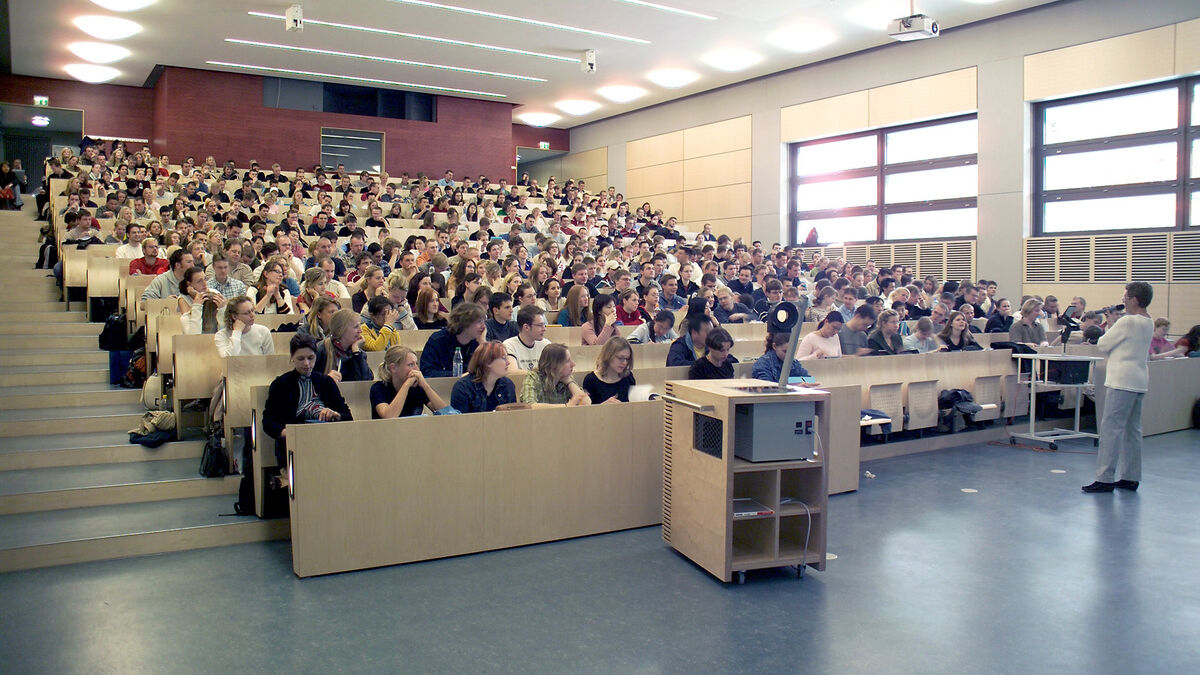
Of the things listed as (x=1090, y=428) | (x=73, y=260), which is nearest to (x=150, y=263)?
(x=73, y=260)

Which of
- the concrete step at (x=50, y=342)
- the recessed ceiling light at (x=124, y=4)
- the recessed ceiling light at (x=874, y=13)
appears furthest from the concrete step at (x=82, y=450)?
the recessed ceiling light at (x=874, y=13)

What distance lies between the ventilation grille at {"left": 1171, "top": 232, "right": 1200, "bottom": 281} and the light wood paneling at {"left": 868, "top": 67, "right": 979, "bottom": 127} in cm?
345

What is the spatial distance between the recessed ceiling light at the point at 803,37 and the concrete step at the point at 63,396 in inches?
420

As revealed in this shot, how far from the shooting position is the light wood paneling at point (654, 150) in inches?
687

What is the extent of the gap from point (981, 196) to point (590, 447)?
33.7 ft

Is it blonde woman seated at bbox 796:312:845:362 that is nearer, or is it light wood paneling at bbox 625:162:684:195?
blonde woman seated at bbox 796:312:845:362

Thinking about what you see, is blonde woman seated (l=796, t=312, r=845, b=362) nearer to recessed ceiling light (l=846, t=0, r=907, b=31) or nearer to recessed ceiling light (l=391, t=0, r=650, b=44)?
recessed ceiling light (l=846, t=0, r=907, b=31)

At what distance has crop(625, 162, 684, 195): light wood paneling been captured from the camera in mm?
17453

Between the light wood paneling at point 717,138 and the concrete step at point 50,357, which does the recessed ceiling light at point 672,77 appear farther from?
the concrete step at point 50,357

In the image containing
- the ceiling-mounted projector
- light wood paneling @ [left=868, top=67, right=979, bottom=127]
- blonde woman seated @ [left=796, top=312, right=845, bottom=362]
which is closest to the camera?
blonde woman seated @ [left=796, top=312, right=845, bottom=362]

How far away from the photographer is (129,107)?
664 inches

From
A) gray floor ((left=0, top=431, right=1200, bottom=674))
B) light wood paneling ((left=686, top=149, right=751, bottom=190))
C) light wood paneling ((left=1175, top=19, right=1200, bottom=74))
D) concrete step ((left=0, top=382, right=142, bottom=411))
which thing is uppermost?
light wood paneling ((left=1175, top=19, right=1200, bottom=74))

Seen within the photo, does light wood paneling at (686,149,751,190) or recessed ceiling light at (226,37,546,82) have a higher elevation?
recessed ceiling light at (226,37,546,82)

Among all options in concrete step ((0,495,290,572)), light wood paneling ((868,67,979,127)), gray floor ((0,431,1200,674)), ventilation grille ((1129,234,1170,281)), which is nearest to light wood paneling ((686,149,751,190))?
light wood paneling ((868,67,979,127))
